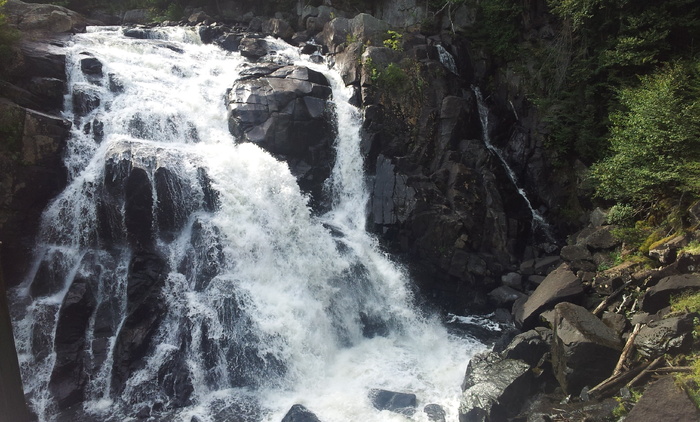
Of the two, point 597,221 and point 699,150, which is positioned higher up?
point 699,150

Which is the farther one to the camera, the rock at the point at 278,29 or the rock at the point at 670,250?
the rock at the point at 278,29

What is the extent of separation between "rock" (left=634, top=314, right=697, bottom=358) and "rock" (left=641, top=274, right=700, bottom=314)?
90 centimetres

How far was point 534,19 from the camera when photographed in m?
20.4

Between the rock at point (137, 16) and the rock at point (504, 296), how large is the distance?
75.0 ft

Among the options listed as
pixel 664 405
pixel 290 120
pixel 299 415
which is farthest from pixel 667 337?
pixel 290 120

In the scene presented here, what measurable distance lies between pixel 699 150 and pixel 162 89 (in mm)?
16633

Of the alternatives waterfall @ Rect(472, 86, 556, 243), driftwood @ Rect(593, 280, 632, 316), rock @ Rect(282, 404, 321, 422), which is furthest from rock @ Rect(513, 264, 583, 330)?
rock @ Rect(282, 404, 321, 422)

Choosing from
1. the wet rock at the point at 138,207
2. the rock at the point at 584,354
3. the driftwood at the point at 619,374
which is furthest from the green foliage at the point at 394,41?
the driftwood at the point at 619,374

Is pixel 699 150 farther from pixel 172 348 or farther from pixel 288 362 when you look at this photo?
pixel 172 348

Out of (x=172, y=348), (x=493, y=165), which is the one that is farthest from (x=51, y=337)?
(x=493, y=165)

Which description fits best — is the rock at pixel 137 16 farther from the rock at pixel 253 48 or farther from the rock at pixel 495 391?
the rock at pixel 495 391

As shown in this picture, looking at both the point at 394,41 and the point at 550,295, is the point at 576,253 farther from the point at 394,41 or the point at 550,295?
the point at 394,41

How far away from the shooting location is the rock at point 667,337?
8445 millimetres

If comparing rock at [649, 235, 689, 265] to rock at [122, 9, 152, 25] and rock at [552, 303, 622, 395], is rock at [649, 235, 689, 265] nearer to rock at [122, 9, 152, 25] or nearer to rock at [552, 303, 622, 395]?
rock at [552, 303, 622, 395]
